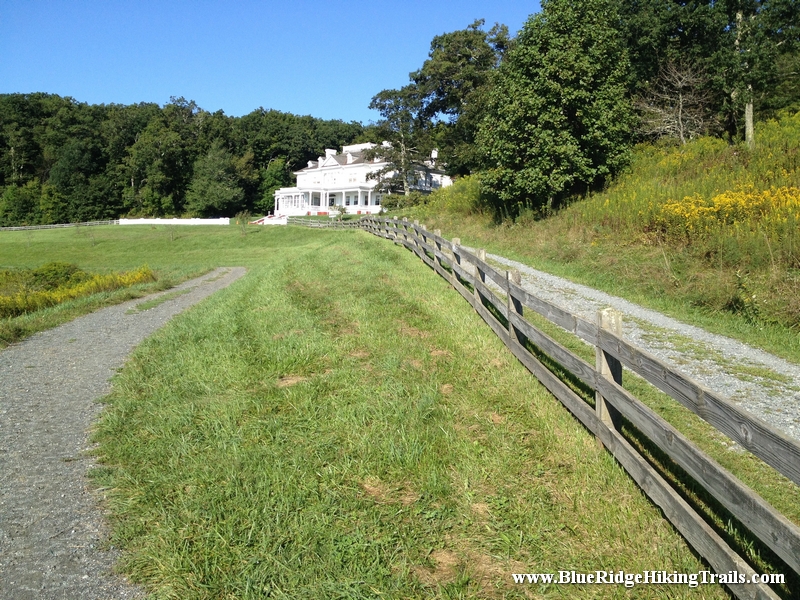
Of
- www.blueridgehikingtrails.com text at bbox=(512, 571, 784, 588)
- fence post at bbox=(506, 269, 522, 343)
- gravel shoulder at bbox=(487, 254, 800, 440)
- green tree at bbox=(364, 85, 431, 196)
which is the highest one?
green tree at bbox=(364, 85, 431, 196)

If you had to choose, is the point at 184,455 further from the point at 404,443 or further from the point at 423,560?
the point at 423,560

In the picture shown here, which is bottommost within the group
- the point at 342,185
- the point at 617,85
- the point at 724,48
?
the point at 617,85

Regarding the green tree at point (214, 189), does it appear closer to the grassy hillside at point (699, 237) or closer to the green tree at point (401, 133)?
the green tree at point (401, 133)

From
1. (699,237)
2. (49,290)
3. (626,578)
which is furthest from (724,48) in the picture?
(49,290)

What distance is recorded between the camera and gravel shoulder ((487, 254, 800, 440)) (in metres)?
5.23

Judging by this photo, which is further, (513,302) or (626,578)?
(513,302)

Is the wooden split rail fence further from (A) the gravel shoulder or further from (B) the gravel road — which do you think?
(B) the gravel road

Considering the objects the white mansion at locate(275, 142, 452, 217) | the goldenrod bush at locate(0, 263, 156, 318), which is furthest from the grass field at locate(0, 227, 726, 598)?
the white mansion at locate(275, 142, 452, 217)

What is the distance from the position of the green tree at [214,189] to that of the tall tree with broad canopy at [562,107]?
60648 millimetres

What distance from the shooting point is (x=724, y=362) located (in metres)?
6.61

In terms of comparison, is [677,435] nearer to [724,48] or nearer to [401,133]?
[724,48]

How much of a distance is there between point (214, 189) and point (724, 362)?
249ft

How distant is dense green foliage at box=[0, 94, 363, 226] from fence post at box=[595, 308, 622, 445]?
76.6 m

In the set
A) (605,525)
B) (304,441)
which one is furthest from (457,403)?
(605,525)
